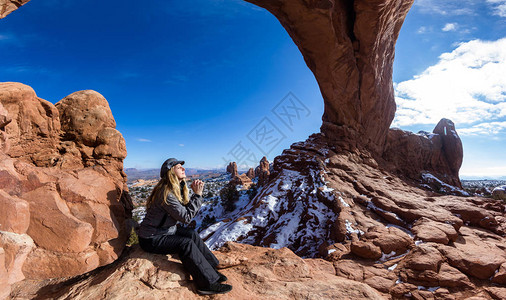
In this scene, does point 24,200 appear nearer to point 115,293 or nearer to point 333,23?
point 115,293

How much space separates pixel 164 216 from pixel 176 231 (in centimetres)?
50

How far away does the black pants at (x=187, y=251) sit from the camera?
136 inches

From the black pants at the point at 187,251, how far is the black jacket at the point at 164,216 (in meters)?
0.14

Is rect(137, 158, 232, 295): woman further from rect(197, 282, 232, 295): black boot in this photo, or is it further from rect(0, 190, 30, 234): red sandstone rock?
rect(0, 190, 30, 234): red sandstone rock

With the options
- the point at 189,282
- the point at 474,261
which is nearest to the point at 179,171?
the point at 189,282

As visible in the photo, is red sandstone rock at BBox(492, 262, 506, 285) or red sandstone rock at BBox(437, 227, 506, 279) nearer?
red sandstone rock at BBox(492, 262, 506, 285)

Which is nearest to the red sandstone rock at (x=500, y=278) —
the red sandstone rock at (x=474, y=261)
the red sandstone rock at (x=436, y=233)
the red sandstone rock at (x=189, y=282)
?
the red sandstone rock at (x=474, y=261)

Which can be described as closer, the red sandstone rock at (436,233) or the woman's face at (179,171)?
the woman's face at (179,171)

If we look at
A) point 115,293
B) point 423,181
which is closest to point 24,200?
point 115,293

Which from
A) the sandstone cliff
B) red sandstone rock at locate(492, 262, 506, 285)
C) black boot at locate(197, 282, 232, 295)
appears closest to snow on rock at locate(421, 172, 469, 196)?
the sandstone cliff

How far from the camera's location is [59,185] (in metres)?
4.32

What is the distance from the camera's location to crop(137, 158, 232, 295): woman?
349 centimetres

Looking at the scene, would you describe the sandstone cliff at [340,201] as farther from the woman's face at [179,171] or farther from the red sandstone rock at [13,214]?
the woman's face at [179,171]

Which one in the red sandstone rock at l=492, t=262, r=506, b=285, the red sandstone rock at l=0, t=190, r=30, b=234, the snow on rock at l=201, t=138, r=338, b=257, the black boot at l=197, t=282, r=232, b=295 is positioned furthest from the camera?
the snow on rock at l=201, t=138, r=338, b=257
